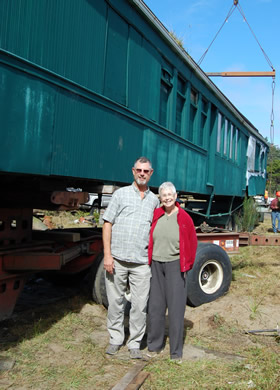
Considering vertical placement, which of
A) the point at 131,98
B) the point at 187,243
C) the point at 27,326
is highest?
the point at 131,98

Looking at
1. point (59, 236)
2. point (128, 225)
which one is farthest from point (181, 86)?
point (128, 225)

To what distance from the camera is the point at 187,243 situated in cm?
367

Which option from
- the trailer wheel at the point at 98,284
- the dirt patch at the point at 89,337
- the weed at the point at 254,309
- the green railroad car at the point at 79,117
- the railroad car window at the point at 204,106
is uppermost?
the railroad car window at the point at 204,106

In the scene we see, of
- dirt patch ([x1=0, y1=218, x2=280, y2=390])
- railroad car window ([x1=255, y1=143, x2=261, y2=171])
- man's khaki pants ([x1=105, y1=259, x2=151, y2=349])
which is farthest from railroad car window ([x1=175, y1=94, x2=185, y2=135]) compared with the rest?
railroad car window ([x1=255, y1=143, x2=261, y2=171])

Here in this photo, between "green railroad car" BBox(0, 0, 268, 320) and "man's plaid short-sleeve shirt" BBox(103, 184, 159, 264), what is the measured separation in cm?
79

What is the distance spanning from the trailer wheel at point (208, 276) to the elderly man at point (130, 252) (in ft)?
5.63

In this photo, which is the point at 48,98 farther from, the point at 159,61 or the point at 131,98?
the point at 159,61

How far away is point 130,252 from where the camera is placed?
365 cm

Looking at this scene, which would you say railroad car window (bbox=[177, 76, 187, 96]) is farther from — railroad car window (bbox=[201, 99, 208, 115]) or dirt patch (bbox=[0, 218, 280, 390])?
dirt patch (bbox=[0, 218, 280, 390])

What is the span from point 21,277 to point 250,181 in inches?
427

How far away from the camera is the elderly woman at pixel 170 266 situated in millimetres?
3666

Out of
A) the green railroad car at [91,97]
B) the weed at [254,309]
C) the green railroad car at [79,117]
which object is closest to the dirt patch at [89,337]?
the weed at [254,309]

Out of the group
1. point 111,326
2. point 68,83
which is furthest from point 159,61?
point 111,326

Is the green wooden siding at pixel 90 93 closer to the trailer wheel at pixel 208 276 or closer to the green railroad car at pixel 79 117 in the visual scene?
the green railroad car at pixel 79 117
